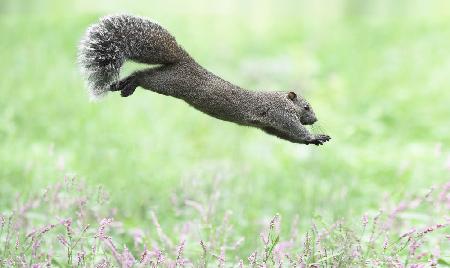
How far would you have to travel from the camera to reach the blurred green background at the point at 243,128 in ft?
18.4

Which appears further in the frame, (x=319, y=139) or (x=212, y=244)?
(x=212, y=244)

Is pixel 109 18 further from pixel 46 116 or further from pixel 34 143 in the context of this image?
pixel 46 116

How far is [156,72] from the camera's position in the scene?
3.10 metres

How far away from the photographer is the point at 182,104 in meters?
8.98

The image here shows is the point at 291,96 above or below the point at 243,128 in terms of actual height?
below

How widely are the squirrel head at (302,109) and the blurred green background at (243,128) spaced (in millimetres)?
606

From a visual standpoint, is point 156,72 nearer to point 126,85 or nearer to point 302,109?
point 126,85

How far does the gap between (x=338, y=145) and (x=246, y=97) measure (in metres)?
4.30

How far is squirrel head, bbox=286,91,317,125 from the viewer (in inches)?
133

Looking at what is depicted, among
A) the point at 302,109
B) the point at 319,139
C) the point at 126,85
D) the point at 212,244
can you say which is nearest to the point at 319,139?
the point at 319,139

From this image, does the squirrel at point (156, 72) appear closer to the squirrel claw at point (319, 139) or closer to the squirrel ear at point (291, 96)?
the squirrel claw at point (319, 139)

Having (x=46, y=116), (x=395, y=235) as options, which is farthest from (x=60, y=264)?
(x=46, y=116)

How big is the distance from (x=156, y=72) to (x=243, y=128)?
5084mm

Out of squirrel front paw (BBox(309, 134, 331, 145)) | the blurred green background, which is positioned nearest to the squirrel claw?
squirrel front paw (BBox(309, 134, 331, 145))
